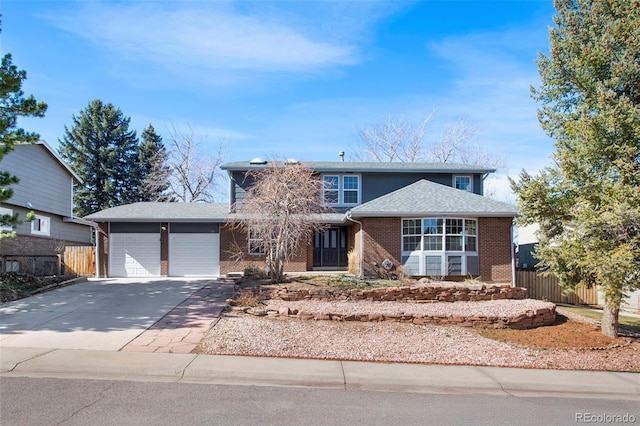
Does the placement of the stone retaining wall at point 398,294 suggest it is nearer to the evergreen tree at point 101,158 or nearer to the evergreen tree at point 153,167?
the evergreen tree at point 153,167

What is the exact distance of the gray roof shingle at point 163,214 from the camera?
19.9 m

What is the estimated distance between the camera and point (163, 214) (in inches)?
806

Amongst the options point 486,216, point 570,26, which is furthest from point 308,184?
point 570,26

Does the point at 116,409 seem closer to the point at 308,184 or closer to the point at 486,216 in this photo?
the point at 308,184

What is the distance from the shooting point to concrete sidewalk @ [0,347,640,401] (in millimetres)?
6902

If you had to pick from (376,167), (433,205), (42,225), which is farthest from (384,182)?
(42,225)

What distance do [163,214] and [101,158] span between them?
74.3 ft

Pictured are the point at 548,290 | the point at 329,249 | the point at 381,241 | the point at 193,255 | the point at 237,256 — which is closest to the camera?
the point at 381,241

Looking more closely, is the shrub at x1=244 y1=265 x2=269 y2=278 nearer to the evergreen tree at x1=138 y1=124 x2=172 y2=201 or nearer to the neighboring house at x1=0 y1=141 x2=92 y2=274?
the neighboring house at x1=0 y1=141 x2=92 y2=274

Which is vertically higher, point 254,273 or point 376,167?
point 376,167

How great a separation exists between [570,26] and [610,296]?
5.99m

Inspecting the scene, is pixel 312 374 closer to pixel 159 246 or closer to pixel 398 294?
pixel 398 294

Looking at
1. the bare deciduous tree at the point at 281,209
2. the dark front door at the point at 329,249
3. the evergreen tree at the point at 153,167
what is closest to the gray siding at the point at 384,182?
the dark front door at the point at 329,249

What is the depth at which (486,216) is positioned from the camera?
17562 mm
